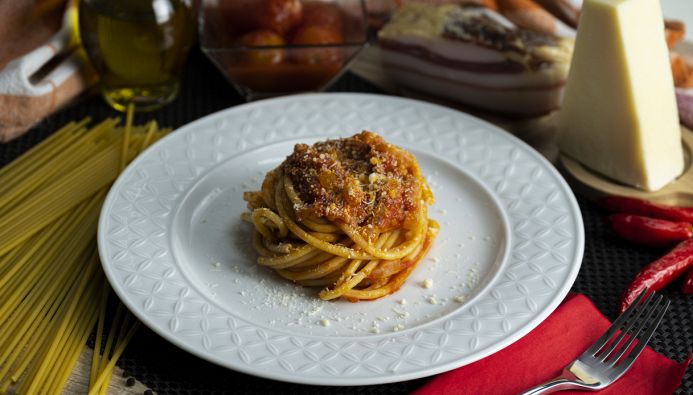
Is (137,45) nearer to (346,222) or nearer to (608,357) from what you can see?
(346,222)

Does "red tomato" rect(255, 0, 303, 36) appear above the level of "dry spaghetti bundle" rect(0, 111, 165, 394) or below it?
above

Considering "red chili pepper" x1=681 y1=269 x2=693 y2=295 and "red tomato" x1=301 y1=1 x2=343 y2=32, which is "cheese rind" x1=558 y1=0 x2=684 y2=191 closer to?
"red chili pepper" x1=681 y1=269 x2=693 y2=295

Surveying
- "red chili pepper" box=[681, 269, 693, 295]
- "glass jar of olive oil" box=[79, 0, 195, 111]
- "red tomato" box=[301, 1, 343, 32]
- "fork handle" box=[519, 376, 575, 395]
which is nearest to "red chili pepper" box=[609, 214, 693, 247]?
"red chili pepper" box=[681, 269, 693, 295]

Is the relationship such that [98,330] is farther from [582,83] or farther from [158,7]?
[582,83]

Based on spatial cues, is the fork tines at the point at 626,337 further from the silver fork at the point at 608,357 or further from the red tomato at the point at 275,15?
the red tomato at the point at 275,15

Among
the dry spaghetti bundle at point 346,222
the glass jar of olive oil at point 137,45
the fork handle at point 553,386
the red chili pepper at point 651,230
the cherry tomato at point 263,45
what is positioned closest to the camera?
the fork handle at point 553,386

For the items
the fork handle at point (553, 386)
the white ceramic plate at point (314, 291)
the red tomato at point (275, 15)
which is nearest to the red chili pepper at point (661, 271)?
the white ceramic plate at point (314, 291)
